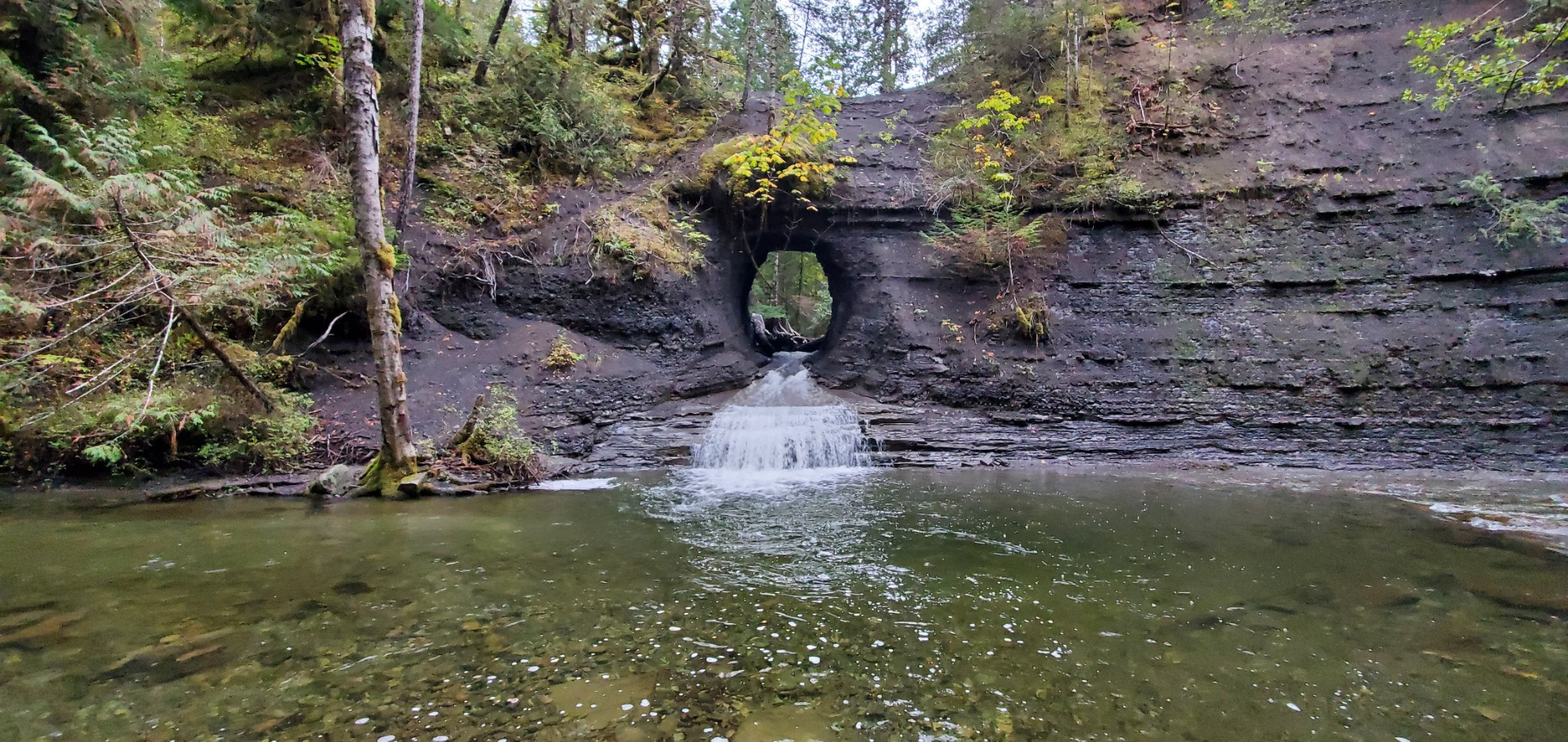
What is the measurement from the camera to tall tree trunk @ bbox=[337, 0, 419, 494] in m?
6.69

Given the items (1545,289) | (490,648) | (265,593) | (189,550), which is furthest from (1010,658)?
(1545,289)

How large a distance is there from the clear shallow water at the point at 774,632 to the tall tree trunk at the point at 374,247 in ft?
6.48

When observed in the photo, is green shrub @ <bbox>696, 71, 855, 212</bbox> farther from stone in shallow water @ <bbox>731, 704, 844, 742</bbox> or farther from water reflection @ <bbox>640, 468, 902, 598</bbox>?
stone in shallow water @ <bbox>731, 704, 844, 742</bbox>

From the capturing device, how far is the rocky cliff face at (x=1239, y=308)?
9.41m

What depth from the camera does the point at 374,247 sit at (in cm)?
691

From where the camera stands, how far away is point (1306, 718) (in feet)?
6.99

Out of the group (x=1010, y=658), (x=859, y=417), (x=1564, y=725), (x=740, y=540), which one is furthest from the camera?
(x=859, y=417)

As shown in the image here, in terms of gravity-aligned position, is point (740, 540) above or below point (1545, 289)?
below

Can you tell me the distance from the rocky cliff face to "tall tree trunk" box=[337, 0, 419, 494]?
326 cm

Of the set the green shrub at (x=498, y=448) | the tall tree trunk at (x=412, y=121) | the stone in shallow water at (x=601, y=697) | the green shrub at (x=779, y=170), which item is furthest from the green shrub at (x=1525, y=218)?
the tall tree trunk at (x=412, y=121)

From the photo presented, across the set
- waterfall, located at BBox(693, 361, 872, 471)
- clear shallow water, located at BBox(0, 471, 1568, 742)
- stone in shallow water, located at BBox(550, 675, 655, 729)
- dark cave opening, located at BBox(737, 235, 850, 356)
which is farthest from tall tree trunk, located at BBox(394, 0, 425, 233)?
stone in shallow water, located at BBox(550, 675, 655, 729)

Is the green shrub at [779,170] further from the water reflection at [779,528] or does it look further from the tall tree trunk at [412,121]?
the water reflection at [779,528]

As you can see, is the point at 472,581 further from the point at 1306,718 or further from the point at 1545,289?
the point at 1545,289

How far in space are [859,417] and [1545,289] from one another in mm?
10886
